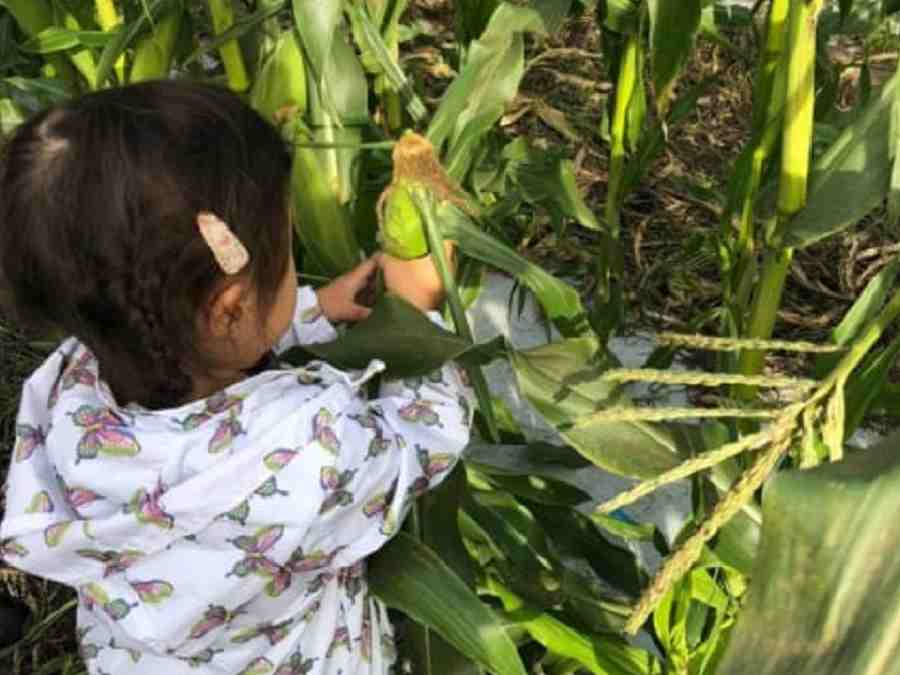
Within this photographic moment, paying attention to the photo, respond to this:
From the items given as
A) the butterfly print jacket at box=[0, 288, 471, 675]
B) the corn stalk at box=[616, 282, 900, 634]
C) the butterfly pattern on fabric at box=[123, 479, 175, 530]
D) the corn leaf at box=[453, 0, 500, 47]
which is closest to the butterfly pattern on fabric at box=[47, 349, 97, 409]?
the butterfly print jacket at box=[0, 288, 471, 675]

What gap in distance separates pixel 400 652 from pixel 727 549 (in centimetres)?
41

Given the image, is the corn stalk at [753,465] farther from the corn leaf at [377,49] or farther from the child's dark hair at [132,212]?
the corn leaf at [377,49]

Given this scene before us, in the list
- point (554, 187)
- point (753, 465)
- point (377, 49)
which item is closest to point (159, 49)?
point (377, 49)

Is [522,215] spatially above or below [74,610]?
above

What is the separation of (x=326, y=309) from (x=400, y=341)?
0.15 m

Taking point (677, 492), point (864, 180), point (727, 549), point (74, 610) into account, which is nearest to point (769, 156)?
point (864, 180)

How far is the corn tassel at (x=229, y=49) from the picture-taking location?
3.62 feet

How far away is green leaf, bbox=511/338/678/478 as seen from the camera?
2.67 ft

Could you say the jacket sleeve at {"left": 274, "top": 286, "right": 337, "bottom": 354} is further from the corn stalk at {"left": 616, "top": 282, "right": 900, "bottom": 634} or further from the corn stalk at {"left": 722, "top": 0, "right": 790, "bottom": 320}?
the corn stalk at {"left": 616, "top": 282, "right": 900, "bottom": 634}

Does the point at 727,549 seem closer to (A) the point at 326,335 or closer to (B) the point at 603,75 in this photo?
(A) the point at 326,335

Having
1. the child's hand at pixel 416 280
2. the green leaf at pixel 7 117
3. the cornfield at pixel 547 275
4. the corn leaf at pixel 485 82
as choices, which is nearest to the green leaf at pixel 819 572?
the cornfield at pixel 547 275

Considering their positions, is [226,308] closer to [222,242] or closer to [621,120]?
[222,242]

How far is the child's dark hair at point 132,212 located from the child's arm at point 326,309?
208 millimetres

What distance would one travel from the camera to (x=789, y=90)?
0.76 metres
